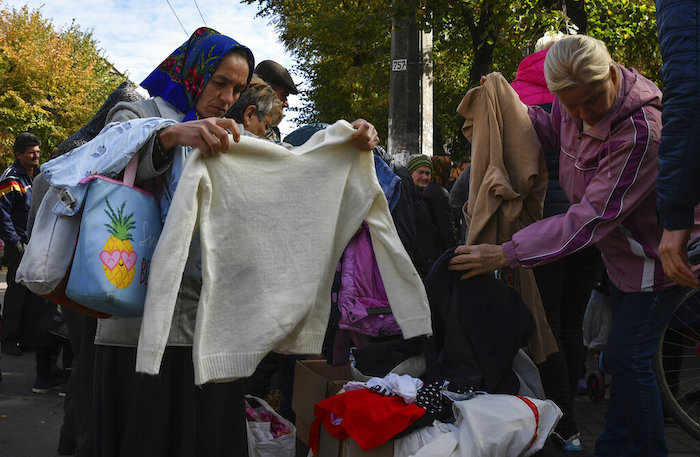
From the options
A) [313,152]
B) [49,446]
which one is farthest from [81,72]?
[313,152]

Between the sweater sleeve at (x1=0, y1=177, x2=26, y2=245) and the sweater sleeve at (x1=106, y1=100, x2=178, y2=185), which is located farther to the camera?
the sweater sleeve at (x1=0, y1=177, x2=26, y2=245)

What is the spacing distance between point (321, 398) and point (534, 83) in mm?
2117

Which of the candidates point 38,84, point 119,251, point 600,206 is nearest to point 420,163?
point 600,206

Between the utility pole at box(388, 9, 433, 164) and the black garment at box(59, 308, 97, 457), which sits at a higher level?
the utility pole at box(388, 9, 433, 164)

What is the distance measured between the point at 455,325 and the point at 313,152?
120 cm

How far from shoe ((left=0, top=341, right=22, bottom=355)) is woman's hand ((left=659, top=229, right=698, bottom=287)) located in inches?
287

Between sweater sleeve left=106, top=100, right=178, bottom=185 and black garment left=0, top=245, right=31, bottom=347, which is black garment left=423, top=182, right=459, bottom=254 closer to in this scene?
sweater sleeve left=106, top=100, right=178, bottom=185

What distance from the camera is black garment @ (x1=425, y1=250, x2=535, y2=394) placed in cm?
335

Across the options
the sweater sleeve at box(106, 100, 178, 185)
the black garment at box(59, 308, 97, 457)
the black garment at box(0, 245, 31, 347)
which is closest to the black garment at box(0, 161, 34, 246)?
the black garment at box(0, 245, 31, 347)

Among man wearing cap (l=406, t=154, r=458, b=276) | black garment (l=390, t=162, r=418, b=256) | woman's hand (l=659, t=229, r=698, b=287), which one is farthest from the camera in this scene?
man wearing cap (l=406, t=154, r=458, b=276)

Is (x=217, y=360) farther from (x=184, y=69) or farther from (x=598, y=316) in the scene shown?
(x=598, y=316)

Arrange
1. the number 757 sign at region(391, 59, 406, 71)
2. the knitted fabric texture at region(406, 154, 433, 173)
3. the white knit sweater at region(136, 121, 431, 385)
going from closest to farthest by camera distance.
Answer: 1. the white knit sweater at region(136, 121, 431, 385)
2. the knitted fabric texture at region(406, 154, 433, 173)
3. the number 757 sign at region(391, 59, 406, 71)

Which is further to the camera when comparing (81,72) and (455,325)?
(81,72)

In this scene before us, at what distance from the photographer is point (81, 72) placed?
31.0m
